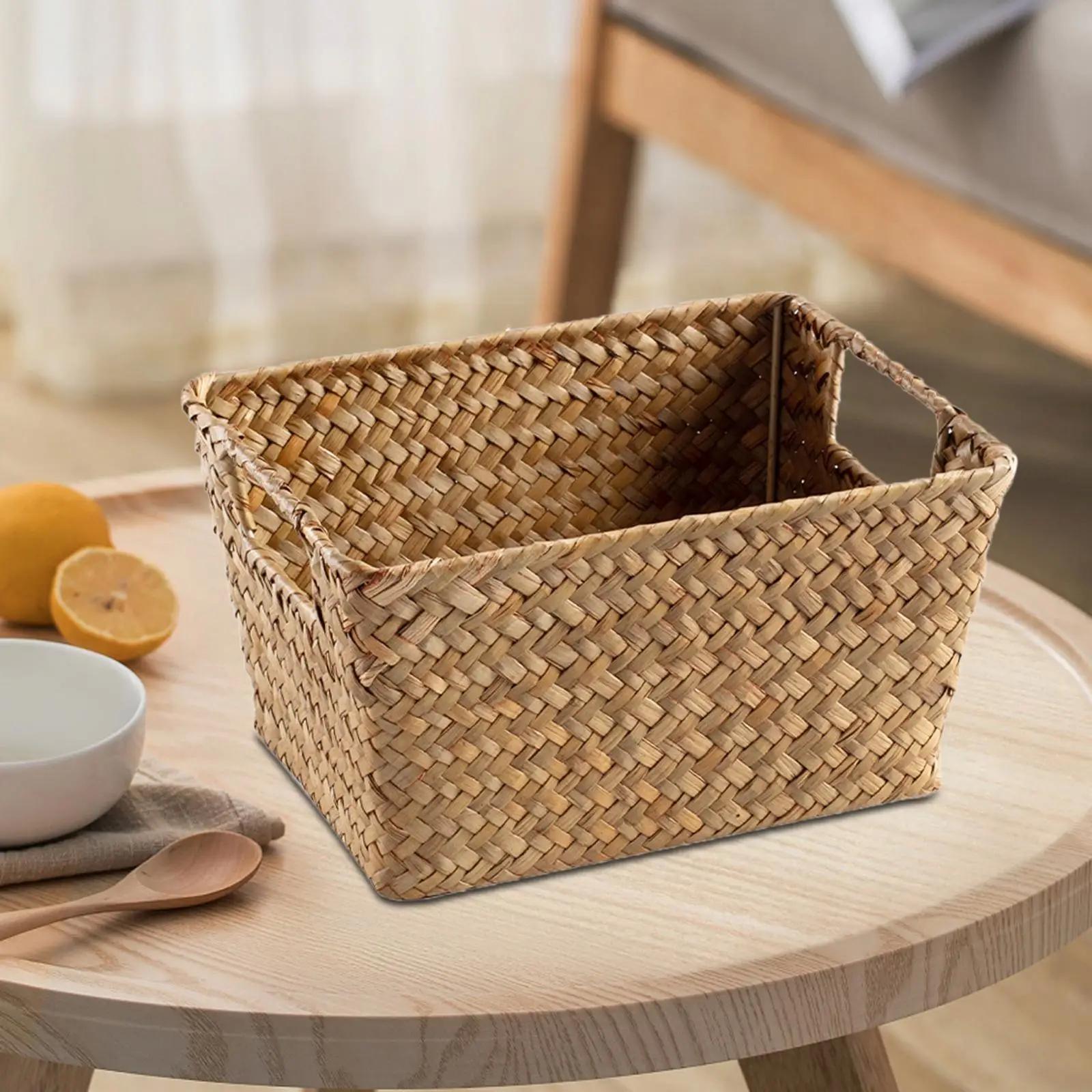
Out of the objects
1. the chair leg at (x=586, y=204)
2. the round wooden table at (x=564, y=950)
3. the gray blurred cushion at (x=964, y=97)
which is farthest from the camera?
the chair leg at (x=586, y=204)

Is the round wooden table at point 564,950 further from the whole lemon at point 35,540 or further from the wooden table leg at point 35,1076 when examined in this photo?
the whole lemon at point 35,540

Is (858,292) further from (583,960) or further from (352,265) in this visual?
(583,960)

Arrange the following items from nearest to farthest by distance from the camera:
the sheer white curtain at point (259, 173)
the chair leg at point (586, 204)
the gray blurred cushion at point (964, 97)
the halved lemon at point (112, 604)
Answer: the halved lemon at point (112, 604), the gray blurred cushion at point (964, 97), the chair leg at point (586, 204), the sheer white curtain at point (259, 173)

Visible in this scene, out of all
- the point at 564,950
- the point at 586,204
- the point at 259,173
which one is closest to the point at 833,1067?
the point at 564,950

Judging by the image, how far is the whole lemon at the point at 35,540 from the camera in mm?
828

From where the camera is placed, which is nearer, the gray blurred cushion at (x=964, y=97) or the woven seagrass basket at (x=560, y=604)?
the woven seagrass basket at (x=560, y=604)

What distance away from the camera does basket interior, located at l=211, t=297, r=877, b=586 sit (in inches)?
29.6

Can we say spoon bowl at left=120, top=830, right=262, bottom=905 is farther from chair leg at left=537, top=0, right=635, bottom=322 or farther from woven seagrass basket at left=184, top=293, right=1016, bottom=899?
chair leg at left=537, top=0, right=635, bottom=322

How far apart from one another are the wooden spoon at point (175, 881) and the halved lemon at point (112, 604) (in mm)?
178

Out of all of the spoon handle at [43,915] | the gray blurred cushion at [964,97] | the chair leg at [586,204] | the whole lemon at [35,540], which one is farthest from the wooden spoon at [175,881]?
the chair leg at [586,204]

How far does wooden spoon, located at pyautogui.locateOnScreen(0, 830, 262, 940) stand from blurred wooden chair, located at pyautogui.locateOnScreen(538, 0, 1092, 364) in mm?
1063

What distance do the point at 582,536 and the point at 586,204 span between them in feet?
4.75

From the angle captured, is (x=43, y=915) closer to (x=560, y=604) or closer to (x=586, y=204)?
(x=560, y=604)

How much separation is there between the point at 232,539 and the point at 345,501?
84 millimetres
